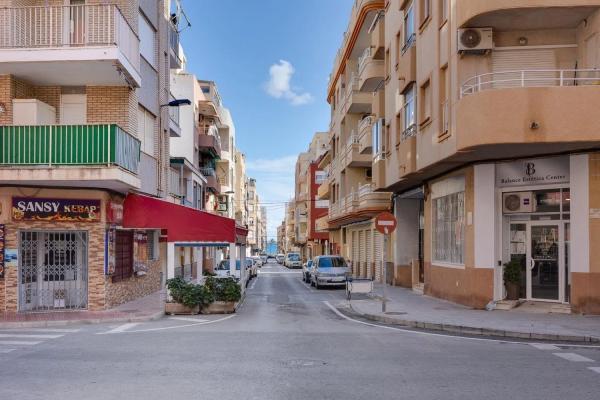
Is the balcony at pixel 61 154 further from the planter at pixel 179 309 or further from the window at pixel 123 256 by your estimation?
the planter at pixel 179 309

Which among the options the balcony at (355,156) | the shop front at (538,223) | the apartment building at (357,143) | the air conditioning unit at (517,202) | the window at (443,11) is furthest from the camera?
the balcony at (355,156)

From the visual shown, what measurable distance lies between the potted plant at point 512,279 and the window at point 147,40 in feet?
44.3

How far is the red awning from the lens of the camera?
1805cm

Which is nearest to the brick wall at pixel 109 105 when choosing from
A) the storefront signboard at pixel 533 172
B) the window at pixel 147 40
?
the window at pixel 147 40

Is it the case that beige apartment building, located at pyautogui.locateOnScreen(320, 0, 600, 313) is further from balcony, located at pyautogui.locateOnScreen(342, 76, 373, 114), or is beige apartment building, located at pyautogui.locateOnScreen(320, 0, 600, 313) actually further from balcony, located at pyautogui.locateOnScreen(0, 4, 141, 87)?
balcony, located at pyautogui.locateOnScreen(342, 76, 373, 114)

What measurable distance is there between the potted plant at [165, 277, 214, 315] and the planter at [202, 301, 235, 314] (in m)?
0.15

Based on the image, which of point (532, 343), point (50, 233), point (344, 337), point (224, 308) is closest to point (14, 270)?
point (50, 233)

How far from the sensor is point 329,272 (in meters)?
28.8

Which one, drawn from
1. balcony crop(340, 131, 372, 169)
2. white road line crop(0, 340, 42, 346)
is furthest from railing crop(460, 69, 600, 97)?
balcony crop(340, 131, 372, 169)

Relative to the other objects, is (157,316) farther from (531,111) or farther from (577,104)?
(577,104)

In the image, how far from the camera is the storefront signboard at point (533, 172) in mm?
15969

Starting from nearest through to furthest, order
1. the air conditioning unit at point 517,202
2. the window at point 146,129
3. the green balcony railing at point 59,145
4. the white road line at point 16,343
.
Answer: the white road line at point 16,343
the green balcony railing at point 59,145
the air conditioning unit at point 517,202
the window at point 146,129

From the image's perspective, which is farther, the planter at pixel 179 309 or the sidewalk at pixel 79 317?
the planter at pixel 179 309

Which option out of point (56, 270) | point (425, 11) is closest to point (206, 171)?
point (425, 11)
